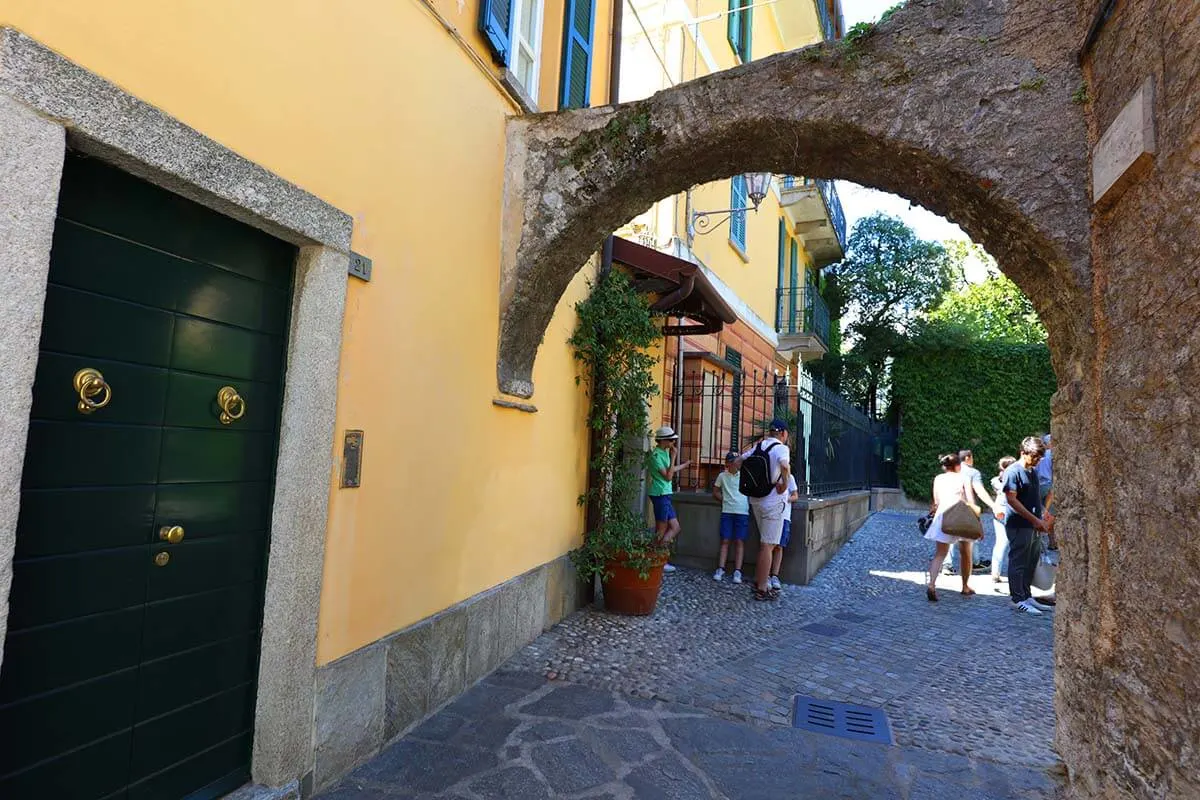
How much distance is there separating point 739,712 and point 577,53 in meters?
4.86

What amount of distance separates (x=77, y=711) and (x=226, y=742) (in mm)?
667

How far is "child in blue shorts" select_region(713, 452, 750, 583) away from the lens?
23.4 ft

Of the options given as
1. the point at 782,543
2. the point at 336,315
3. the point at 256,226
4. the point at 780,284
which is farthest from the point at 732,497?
the point at 780,284

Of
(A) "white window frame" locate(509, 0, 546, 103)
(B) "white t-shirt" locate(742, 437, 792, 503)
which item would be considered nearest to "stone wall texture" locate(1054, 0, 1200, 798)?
(A) "white window frame" locate(509, 0, 546, 103)

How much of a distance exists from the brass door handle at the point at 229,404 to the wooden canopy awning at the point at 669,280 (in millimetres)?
4064

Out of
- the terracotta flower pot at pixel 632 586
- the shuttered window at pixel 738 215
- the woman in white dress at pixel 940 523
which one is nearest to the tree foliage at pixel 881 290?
the shuttered window at pixel 738 215

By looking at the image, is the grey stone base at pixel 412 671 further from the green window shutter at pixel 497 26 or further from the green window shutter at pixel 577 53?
the green window shutter at pixel 577 53

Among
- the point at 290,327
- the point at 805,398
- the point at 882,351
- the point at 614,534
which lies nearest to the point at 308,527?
the point at 290,327

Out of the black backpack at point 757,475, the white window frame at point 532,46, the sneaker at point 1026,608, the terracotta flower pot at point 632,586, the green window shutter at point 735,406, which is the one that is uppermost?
the white window frame at point 532,46

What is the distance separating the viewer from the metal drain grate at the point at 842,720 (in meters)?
3.61

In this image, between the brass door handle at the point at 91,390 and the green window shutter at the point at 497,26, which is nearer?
the brass door handle at the point at 91,390

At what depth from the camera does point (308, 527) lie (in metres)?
2.79

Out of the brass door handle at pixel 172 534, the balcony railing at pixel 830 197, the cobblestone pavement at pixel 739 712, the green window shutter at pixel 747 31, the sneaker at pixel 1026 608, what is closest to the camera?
the brass door handle at pixel 172 534

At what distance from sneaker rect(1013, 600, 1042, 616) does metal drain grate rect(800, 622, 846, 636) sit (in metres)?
2.13
